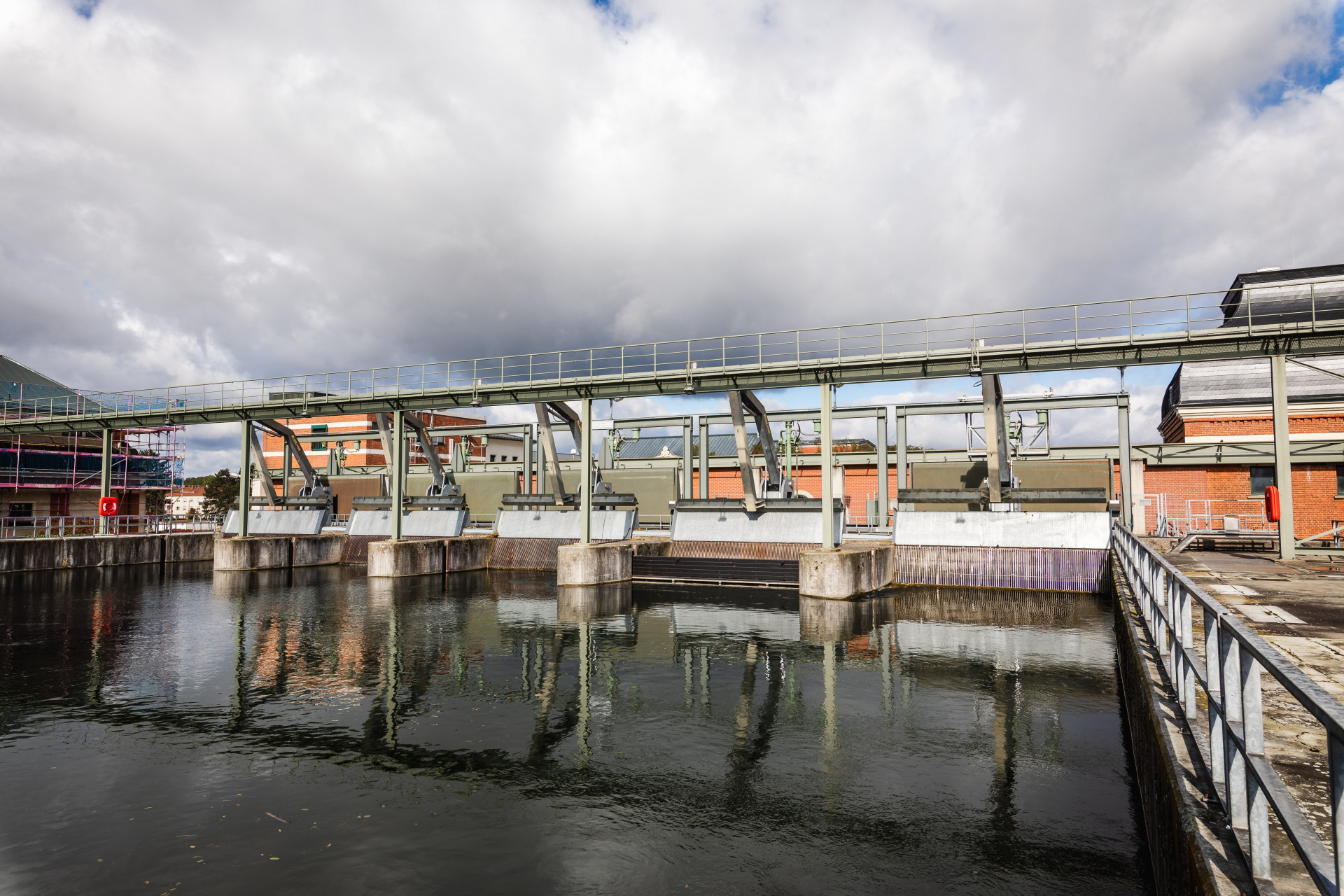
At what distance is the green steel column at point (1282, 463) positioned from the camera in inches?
742

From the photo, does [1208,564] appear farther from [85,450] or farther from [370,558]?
[85,450]

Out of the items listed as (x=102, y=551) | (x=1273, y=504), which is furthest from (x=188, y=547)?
(x=1273, y=504)

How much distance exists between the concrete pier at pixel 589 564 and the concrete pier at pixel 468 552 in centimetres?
703

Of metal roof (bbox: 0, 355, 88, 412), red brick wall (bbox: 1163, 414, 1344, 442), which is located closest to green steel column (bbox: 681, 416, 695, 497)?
red brick wall (bbox: 1163, 414, 1344, 442)

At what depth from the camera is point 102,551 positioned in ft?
112

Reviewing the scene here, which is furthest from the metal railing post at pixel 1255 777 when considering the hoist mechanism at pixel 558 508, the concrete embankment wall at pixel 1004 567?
the hoist mechanism at pixel 558 508

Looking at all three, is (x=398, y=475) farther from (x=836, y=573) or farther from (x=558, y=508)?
(x=836, y=573)

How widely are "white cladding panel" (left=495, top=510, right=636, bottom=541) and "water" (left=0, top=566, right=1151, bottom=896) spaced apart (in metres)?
13.6

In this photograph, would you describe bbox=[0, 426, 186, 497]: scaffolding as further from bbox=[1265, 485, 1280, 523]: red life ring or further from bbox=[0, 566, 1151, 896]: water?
bbox=[1265, 485, 1280, 523]: red life ring

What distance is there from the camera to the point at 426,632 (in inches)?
685

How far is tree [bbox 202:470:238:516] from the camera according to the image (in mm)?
69562

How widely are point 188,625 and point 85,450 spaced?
39.0 meters

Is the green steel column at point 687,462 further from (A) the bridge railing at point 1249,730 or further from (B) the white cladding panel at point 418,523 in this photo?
(A) the bridge railing at point 1249,730

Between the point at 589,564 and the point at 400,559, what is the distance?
330 inches
